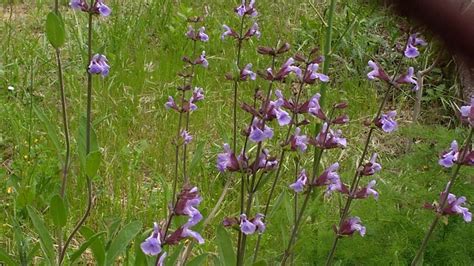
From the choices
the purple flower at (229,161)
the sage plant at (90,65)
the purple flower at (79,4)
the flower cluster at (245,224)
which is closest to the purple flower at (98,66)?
the sage plant at (90,65)

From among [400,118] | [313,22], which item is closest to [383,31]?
[313,22]

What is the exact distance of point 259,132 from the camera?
1.36 m

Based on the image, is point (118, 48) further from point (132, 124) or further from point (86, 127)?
point (86, 127)

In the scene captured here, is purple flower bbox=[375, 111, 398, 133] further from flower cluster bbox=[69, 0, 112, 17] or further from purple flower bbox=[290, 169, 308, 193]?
flower cluster bbox=[69, 0, 112, 17]

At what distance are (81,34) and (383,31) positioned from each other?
1.69m

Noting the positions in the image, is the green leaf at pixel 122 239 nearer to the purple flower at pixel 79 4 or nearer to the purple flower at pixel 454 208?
the purple flower at pixel 79 4

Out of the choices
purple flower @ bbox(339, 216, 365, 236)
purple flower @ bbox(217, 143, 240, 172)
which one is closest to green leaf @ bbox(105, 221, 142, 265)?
purple flower @ bbox(217, 143, 240, 172)

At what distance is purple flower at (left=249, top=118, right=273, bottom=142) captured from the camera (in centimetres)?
135

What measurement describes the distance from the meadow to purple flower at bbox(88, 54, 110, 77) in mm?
56

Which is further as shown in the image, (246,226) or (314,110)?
(314,110)

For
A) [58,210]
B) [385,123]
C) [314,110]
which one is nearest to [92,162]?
[58,210]

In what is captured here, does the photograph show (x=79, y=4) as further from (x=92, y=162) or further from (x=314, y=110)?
(x=314, y=110)

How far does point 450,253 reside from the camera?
1.78 m

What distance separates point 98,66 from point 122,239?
380 mm
